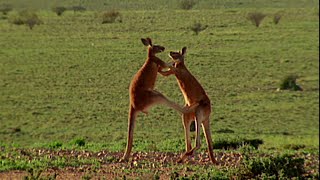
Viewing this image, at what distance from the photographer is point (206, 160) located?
10.3m

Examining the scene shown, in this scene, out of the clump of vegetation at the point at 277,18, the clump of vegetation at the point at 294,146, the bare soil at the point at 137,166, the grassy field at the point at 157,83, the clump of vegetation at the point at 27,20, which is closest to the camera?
the bare soil at the point at 137,166

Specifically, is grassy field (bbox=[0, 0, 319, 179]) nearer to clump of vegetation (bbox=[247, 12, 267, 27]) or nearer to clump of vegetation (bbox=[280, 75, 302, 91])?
clump of vegetation (bbox=[280, 75, 302, 91])

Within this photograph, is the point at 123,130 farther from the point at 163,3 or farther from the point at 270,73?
the point at 270,73

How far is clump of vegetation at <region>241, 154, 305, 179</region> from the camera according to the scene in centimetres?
891

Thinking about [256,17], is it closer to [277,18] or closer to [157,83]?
[277,18]

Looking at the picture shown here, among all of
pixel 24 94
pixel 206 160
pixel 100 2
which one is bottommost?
pixel 24 94

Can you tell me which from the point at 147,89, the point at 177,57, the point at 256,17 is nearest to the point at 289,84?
the point at 256,17

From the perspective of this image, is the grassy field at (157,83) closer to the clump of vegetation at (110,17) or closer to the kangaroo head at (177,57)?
the clump of vegetation at (110,17)

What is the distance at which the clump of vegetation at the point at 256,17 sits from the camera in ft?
108

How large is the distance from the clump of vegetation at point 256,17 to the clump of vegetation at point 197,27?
6.05 metres

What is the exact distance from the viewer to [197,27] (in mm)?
25953

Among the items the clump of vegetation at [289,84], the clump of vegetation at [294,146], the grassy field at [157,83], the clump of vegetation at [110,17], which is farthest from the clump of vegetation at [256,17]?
the clump of vegetation at [294,146]

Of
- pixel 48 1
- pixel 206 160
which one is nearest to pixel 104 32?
pixel 48 1

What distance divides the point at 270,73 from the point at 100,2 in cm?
1022
